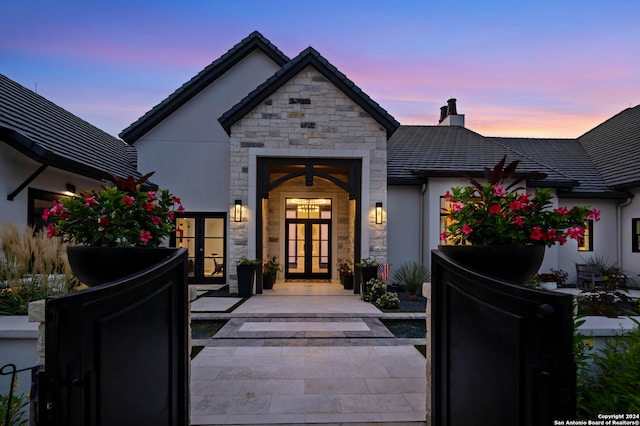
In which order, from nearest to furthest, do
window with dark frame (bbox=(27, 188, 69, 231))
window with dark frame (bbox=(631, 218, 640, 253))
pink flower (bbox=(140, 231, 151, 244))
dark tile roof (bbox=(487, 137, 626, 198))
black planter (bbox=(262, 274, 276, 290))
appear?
pink flower (bbox=(140, 231, 151, 244)) < window with dark frame (bbox=(27, 188, 69, 231)) < black planter (bbox=(262, 274, 276, 290)) < window with dark frame (bbox=(631, 218, 640, 253)) < dark tile roof (bbox=(487, 137, 626, 198))

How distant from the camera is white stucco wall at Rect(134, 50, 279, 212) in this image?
11914mm

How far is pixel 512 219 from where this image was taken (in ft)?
8.34

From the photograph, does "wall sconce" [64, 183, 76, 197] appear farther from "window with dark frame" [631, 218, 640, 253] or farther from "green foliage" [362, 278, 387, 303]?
"window with dark frame" [631, 218, 640, 253]

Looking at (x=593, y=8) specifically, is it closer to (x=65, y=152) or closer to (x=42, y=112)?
(x=65, y=152)

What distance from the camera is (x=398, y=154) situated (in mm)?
13211

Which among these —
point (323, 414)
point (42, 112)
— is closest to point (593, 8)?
point (323, 414)

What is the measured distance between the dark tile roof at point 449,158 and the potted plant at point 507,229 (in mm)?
8504

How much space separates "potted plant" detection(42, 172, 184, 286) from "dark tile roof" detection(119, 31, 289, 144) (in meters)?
10.2

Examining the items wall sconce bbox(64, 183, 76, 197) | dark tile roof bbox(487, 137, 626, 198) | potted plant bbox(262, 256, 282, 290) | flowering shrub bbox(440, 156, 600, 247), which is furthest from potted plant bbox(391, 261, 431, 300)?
wall sconce bbox(64, 183, 76, 197)

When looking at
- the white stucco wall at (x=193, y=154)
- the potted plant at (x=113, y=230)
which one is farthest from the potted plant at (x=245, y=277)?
the potted plant at (x=113, y=230)

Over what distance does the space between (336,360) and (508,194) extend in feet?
11.0

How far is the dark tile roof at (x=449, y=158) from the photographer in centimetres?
1127

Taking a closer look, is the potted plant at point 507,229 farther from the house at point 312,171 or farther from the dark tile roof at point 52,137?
the house at point 312,171

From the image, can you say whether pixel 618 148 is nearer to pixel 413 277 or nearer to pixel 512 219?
pixel 413 277
